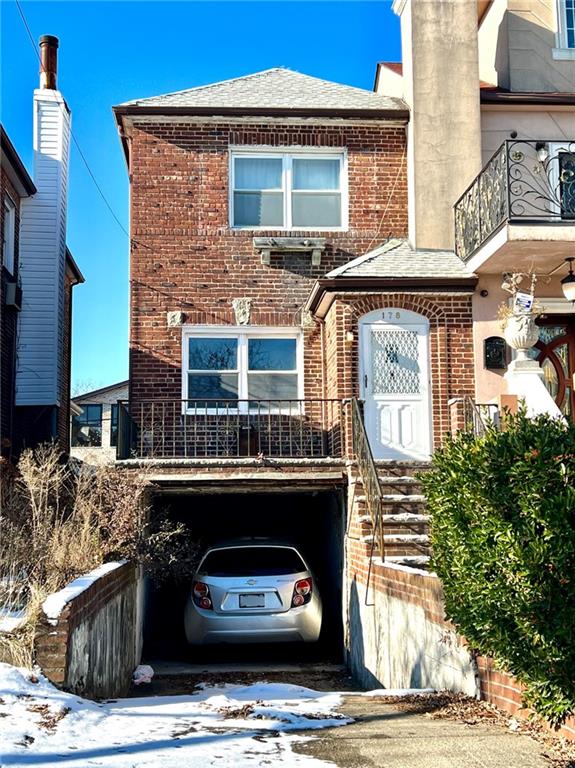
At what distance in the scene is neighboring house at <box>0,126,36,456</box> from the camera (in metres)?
15.7

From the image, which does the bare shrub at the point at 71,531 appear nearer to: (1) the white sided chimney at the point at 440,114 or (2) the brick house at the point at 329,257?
(2) the brick house at the point at 329,257

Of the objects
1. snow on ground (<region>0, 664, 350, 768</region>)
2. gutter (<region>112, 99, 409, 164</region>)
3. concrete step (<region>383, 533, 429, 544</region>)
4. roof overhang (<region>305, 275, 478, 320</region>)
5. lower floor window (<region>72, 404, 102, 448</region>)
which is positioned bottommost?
snow on ground (<region>0, 664, 350, 768</region>)

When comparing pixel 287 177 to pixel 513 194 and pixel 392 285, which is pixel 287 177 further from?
pixel 513 194

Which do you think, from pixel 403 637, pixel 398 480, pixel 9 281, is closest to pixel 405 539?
pixel 398 480

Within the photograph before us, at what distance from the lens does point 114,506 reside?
11.0 meters

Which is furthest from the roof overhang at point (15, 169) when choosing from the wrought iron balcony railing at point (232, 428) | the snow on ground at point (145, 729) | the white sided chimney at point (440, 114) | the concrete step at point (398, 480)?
the snow on ground at point (145, 729)

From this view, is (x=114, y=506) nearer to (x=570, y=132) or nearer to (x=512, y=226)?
(x=512, y=226)

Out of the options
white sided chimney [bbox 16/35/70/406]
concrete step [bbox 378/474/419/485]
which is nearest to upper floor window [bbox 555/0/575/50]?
concrete step [bbox 378/474/419/485]

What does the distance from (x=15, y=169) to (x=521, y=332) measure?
918cm

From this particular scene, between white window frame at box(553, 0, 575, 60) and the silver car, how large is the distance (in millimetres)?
10959

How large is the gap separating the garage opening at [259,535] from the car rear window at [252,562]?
60cm

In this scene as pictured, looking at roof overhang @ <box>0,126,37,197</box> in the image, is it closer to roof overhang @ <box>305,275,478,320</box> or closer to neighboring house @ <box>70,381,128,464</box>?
roof overhang @ <box>305,275,478,320</box>

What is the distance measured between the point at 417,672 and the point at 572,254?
772 cm

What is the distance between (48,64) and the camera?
1894cm
